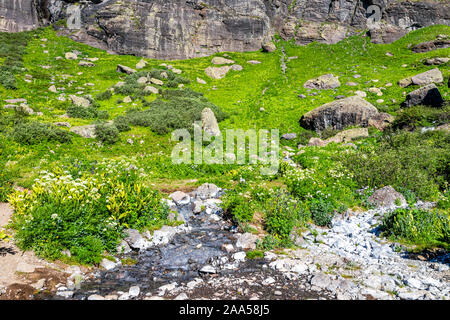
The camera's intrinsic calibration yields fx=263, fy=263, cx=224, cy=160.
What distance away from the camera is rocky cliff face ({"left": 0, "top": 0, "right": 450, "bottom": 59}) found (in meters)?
54.1

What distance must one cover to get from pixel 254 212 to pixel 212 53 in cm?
5489

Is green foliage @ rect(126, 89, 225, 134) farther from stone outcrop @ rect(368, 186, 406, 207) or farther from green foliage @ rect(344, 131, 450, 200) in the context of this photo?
stone outcrop @ rect(368, 186, 406, 207)

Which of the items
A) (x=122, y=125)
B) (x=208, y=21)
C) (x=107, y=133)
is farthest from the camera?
(x=208, y=21)

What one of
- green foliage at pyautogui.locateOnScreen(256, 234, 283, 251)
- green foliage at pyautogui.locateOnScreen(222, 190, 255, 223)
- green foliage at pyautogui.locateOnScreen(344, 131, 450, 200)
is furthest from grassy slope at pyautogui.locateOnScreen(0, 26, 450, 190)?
green foliage at pyautogui.locateOnScreen(344, 131, 450, 200)

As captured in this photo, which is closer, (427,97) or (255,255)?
(255,255)

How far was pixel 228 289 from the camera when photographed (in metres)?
6.12

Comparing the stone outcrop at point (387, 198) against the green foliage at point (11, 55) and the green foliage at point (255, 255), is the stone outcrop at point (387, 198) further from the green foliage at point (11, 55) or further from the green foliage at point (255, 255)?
the green foliage at point (11, 55)

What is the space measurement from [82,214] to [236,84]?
37491mm

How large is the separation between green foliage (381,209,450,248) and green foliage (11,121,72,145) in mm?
18480

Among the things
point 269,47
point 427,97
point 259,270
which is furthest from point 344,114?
point 269,47

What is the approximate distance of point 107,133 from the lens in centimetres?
1908

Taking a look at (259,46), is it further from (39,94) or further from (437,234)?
(437,234)

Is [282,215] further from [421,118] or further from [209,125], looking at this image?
[421,118]
